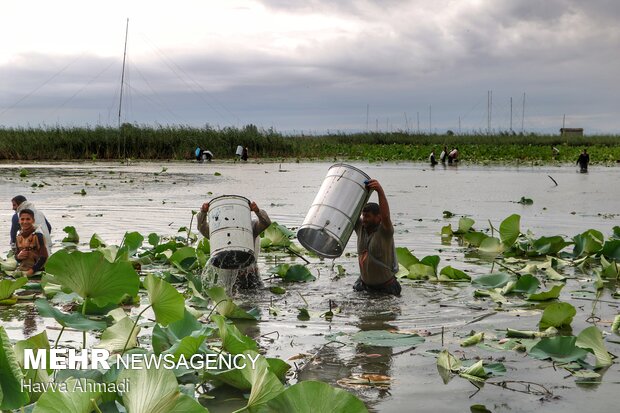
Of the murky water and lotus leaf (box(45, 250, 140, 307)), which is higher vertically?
lotus leaf (box(45, 250, 140, 307))

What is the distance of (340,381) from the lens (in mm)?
4641

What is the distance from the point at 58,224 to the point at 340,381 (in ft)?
29.2

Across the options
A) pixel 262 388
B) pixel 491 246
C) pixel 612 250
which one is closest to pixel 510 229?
pixel 491 246

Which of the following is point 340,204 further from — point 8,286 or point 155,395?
point 155,395

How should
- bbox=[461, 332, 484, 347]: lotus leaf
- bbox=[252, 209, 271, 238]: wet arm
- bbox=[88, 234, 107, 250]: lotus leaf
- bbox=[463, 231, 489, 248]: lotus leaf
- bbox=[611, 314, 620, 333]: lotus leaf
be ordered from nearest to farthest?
bbox=[461, 332, 484, 347]: lotus leaf
bbox=[611, 314, 620, 333]: lotus leaf
bbox=[252, 209, 271, 238]: wet arm
bbox=[88, 234, 107, 250]: lotus leaf
bbox=[463, 231, 489, 248]: lotus leaf

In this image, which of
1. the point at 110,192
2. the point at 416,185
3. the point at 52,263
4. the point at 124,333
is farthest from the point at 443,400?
the point at 416,185

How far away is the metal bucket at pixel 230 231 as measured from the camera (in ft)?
22.9

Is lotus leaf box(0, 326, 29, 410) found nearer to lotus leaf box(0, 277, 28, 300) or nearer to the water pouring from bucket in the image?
lotus leaf box(0, 277, 28, 300)


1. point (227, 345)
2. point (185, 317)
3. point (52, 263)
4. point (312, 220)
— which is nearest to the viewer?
point (52, 263)

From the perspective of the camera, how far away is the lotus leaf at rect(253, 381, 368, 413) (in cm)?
306

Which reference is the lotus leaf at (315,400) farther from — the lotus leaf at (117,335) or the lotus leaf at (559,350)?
the lotus leaf at (559,350)

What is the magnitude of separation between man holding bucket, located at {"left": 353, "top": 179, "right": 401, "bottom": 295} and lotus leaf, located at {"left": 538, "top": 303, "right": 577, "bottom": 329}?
1.65m

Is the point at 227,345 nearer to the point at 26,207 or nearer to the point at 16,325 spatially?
the point at 16,325

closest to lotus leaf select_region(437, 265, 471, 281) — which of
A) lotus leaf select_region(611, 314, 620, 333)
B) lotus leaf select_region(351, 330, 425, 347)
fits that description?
lotus leaf select_region(611, 314, 620, 333)
